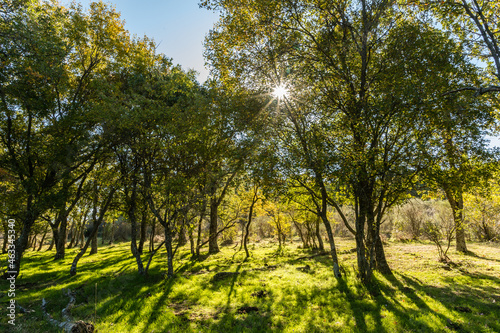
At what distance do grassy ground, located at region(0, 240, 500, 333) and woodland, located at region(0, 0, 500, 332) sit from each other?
0.34 ft

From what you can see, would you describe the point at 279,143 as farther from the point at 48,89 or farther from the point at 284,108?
the point at 48,89

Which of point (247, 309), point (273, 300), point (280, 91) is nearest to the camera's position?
point (247, 309)

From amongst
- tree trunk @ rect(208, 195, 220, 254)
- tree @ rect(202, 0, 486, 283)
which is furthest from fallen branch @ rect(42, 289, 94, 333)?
tree trunk @ rect(208, 195, 220, 254)

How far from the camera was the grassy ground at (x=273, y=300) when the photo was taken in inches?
359

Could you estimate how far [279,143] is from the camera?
15.5 m

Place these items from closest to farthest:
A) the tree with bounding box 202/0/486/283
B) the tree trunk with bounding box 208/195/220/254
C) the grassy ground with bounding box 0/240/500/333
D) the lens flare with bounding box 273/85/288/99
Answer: the grassy ground with bounding box 0/240/500/333
the tree with bounding box 202/0/486/283
the lens flare with bounding box 273/85/288/99
the tree trunk with bounding box 208/195/220/254

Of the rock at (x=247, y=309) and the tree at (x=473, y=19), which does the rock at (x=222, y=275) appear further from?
the tree at (x=473, y=19)

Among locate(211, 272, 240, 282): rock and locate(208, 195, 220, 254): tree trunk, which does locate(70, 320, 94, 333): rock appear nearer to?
locate(211, 272, 240, 282): rock

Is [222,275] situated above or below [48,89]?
below

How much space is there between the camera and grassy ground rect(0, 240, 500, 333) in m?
9.12

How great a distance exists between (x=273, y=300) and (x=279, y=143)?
906cm

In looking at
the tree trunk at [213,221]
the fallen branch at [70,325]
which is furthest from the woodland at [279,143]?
the tree trunk at [213,221]

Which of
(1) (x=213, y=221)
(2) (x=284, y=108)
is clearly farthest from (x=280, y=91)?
(1) (x=213, y=221)

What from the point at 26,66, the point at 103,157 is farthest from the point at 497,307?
the point at 26,66
